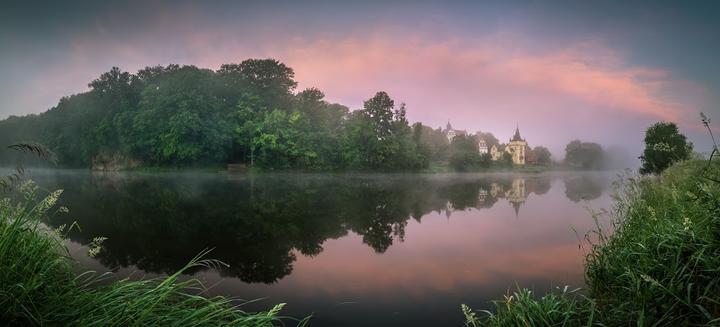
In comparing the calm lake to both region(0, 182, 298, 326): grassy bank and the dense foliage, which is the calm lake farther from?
the dense foliage

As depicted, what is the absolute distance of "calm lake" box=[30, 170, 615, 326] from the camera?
7.25 meters

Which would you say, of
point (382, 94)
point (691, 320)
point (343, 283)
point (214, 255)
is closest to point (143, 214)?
point (214, 255)

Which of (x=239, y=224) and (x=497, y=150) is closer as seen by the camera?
(x=239, y=224)

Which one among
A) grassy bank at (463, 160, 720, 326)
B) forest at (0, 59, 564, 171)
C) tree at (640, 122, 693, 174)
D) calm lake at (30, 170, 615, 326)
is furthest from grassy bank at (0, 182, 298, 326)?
forest at (0, 59, 564, 171)

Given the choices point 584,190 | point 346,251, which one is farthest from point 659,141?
point 346,251

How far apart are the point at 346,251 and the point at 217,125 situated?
153ft

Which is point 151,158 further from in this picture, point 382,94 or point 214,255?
point 214,255

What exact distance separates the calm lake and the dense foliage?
33.5 m

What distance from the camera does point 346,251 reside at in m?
11.1

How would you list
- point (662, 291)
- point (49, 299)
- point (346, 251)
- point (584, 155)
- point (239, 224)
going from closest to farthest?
point (49, 299), point (662, 291), point (346, 251), point (239, 224), point (584, 155)

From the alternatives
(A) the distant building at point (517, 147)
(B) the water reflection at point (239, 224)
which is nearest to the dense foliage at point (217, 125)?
(B) the water reflection at point (239, 224)

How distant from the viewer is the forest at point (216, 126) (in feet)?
172

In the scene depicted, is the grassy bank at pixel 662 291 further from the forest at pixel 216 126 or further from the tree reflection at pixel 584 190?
the forest at pixel 216 126

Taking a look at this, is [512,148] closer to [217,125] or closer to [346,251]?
[217,125]
